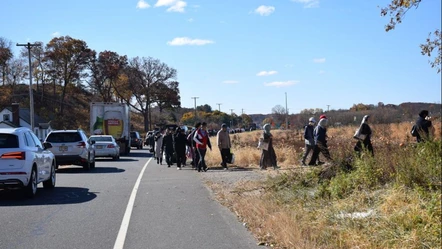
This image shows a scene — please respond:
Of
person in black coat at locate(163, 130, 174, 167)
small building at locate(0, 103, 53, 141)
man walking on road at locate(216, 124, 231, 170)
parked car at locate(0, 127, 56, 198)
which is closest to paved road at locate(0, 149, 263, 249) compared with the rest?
parked car at locate(0, 127, 56, 198)

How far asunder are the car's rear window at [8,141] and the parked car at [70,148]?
8.42 meters

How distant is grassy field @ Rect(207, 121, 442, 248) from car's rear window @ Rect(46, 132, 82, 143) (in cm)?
1042

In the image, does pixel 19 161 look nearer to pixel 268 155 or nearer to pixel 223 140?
pixel 223 140

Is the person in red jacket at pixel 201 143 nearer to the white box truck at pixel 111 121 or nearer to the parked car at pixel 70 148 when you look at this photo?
the parked car at pixel 70 148

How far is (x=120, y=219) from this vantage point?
9.90 m

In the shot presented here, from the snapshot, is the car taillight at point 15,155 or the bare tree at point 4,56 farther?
the bare tree at point 4,56

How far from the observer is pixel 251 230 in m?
8.74

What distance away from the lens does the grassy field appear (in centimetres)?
739

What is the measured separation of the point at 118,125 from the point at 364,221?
30922 mm

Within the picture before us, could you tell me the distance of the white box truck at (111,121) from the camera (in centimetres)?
3719

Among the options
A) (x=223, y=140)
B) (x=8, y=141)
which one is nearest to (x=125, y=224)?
(x=8, y=141)

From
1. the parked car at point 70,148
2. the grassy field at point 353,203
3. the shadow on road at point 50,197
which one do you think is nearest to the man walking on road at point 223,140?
the parked car at point 70,148

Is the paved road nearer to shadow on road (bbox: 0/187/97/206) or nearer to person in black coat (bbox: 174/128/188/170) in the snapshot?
shadow on road (bbox: 0/187/97/206)

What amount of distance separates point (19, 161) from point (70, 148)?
8931 mm
